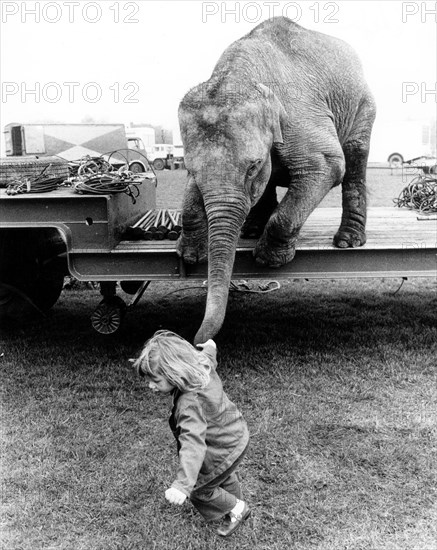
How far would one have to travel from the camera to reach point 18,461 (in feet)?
14.0

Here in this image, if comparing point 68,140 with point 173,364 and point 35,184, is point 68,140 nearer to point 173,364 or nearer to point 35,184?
point 35,184

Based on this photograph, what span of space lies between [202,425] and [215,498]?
44 centimetres

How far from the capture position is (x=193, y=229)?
5234mm

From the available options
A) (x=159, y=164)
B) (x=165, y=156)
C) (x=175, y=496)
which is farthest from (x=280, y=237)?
(x=165, y=156)

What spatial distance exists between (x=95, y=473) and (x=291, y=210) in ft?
7.69

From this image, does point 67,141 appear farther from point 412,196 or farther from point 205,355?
point 205,355

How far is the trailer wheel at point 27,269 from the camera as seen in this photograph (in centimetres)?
678

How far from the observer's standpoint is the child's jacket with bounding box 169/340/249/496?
3.20 metres

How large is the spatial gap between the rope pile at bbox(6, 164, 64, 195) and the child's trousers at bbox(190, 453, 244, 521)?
10.1 ft

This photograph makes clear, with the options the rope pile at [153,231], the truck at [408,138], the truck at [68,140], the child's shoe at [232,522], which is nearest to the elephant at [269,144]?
the rope pile at [153,231]

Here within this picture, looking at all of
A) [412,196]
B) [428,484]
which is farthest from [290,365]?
[412,196]

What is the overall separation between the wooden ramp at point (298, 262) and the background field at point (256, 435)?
0.80m

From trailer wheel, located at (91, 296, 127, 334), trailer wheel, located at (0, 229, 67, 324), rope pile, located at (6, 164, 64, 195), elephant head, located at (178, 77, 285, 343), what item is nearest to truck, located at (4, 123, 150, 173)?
trailer wheel, located at (0, 229, 67, 324)

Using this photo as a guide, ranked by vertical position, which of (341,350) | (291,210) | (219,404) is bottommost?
(341,350)
